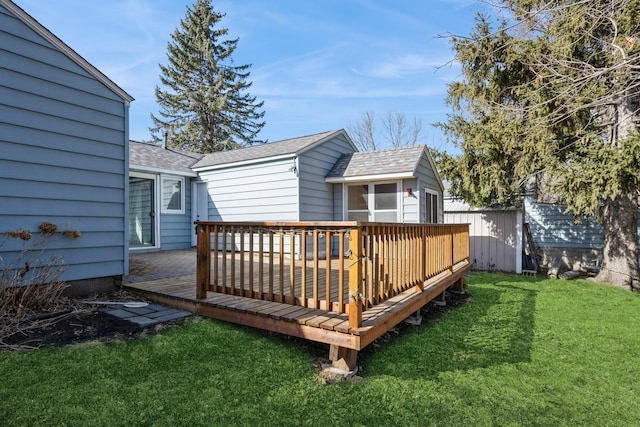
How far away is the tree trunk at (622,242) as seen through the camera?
7531 mm

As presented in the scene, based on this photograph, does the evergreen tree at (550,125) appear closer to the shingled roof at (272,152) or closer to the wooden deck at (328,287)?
the shingled roof at (272,152)

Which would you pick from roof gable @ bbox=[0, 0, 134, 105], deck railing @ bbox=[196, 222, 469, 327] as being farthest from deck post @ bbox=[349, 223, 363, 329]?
roof gable @ bbox=[0, 0, 134, 105]

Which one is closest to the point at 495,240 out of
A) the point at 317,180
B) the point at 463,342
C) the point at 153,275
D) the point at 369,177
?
the point at 369,177

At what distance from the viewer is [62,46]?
407cm

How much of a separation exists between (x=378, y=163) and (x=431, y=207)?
6.46 ft

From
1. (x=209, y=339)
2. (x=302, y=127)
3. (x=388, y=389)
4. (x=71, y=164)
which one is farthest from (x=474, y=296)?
(x=302, y=127)

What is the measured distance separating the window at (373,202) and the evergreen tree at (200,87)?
1573 centimetres

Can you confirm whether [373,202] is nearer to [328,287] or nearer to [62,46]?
[328,287]

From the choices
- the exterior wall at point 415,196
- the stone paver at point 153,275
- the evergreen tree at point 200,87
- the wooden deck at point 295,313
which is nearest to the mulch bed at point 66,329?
the stone paver at point 153,275

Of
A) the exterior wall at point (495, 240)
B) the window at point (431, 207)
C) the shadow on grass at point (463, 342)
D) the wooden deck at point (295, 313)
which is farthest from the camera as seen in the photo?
the exterior wall at point (495, 240)

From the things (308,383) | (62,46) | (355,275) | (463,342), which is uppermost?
(62,46)

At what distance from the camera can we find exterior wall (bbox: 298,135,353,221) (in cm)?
800

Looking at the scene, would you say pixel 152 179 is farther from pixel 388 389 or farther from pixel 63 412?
pixel 388 389

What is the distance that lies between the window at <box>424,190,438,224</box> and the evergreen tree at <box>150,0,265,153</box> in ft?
53.9
